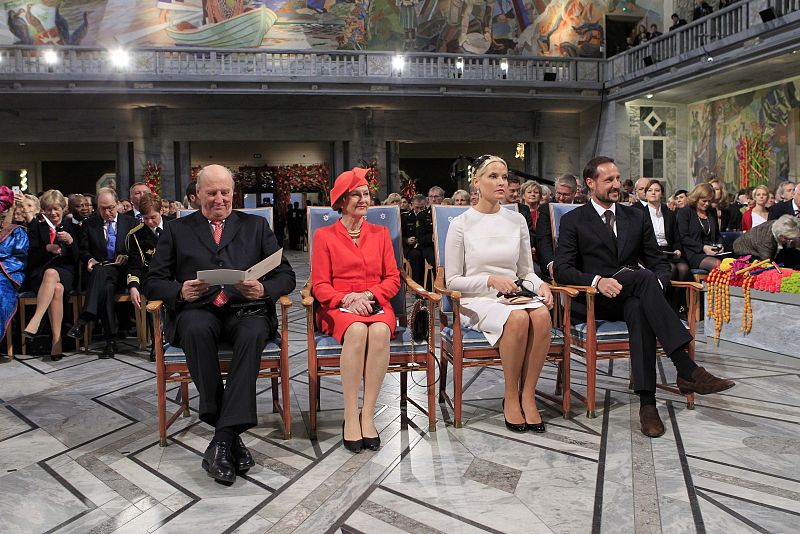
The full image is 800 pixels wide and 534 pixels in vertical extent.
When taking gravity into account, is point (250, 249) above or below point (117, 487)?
above

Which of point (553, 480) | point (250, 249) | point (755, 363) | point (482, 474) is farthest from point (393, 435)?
point (755, 363)

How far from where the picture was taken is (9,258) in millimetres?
5367

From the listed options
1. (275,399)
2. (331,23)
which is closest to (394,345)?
(275,399)

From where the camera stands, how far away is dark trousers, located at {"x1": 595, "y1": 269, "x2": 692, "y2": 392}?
11.3ft

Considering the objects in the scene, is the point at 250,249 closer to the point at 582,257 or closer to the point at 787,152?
the point at 582,257

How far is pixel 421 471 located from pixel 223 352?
1060 millimetres

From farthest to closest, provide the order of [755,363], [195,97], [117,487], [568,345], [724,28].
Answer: [195,97]
[724,28]
[755,363]
[568,345]
[117,487]

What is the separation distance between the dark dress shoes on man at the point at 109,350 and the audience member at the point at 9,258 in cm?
73

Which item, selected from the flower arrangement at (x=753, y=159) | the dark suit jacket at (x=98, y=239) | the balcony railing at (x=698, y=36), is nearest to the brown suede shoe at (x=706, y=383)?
the dark suit jacket at (x=98, y=239)

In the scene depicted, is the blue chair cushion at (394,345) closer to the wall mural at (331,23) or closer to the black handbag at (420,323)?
the black handbag at (420,323)

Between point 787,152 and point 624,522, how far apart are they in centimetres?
1275

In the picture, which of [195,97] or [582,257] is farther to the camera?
[195,97]

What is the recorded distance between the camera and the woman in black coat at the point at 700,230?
6.60 m

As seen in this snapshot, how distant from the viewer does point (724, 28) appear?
42.2 ft
